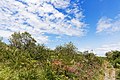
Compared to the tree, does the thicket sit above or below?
below

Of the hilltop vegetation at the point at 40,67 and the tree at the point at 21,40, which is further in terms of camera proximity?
the tree at the point at 21,40

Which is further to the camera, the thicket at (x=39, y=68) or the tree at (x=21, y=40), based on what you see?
the tree at (x=21, y=40)

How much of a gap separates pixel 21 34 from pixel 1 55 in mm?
13067

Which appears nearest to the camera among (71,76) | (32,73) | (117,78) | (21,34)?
(32,73)

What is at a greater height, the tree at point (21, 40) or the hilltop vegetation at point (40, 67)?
the tree at point (21, 40)

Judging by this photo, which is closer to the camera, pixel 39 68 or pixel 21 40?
pixel 39 68

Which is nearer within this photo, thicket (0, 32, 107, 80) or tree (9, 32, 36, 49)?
thicket (0, 32, 107, 80)

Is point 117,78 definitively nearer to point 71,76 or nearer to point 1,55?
point 71,76

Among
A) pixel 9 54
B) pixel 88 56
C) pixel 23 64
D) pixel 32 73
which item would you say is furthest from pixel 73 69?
pixel 88 56

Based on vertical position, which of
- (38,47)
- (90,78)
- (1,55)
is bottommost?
(90,78)

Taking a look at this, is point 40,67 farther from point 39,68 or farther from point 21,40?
point 21,40

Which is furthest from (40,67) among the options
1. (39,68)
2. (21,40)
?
(21,40)

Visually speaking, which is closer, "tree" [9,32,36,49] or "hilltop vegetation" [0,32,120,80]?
"hilltop vegetation" [0,32,120,80]

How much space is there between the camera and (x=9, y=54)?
22.3 meters
